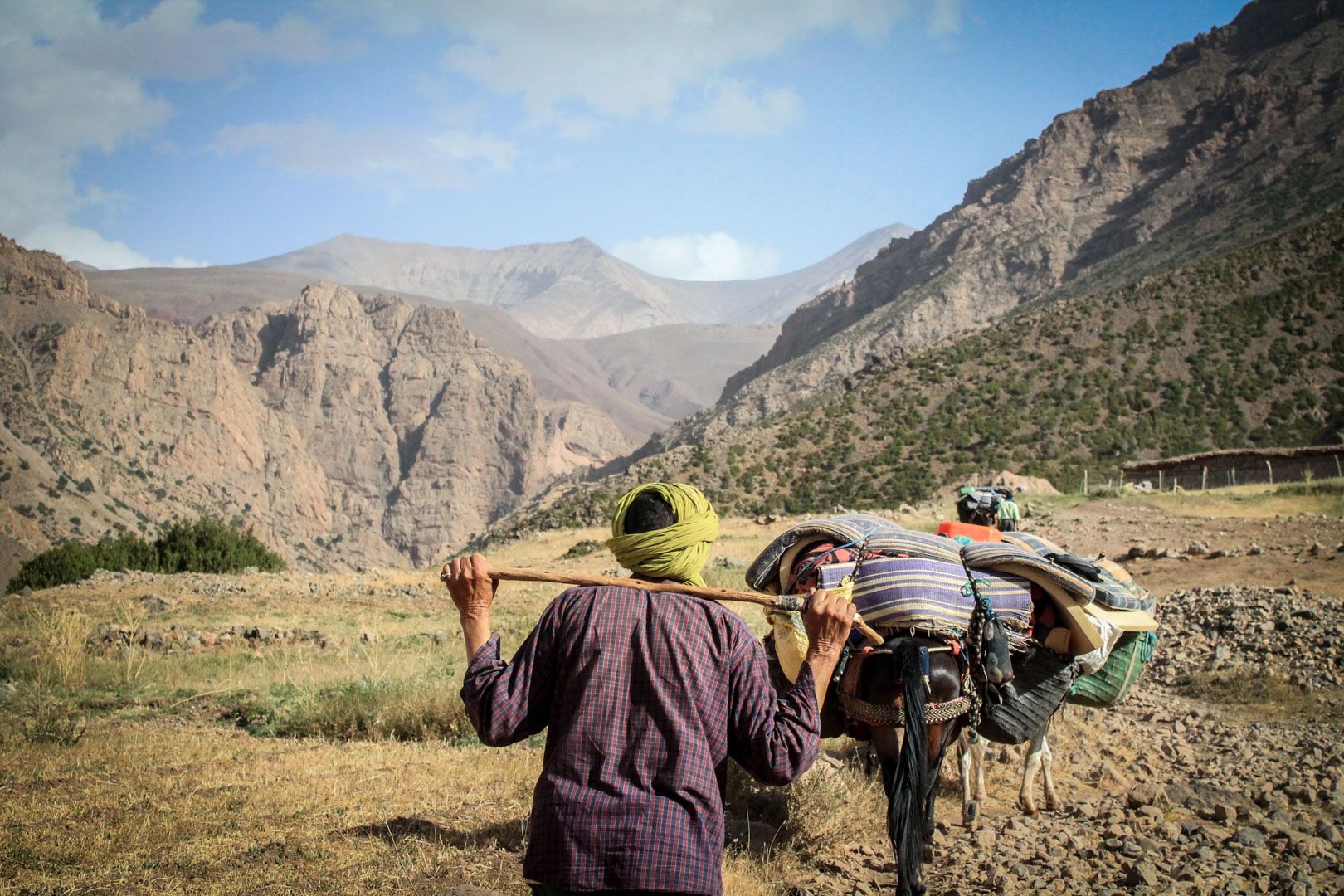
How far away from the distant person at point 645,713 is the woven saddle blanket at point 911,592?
1809mm

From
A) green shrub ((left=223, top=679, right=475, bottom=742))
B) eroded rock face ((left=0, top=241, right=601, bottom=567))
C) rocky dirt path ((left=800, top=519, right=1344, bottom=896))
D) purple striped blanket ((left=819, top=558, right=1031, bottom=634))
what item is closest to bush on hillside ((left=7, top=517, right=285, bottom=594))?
green shrub ((left=223, top=679, right=475, bottom=742))

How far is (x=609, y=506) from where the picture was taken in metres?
45.8

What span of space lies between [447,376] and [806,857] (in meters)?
140

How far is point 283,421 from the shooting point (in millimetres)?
126812

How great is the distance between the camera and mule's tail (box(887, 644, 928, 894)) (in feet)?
14.4

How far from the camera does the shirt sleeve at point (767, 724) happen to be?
2.84 metres

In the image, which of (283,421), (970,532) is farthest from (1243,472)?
(283,421)

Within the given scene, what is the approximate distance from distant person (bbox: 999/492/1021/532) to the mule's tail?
3.12 metres

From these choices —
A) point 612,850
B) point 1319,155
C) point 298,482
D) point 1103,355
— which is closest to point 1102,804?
point 612,850

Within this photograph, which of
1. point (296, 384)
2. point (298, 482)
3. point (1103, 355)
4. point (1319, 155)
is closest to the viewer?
point (1103, 355)

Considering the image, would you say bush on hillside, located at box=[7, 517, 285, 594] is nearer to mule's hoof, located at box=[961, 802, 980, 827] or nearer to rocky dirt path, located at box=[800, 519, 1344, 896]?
rocky dirt path, located at box=[800, 519, 1344, 896]

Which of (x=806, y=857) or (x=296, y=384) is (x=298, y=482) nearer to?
(x=296, y=384)

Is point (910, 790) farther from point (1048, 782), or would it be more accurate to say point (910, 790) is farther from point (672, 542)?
point (1048, 782)

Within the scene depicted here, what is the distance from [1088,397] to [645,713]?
Result: 145 feet
